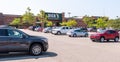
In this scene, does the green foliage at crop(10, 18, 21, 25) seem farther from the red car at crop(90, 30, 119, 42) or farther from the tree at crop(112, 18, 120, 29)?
the red car at crop(90, 30, 119, 42)

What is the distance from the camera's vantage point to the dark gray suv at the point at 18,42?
14.0 metres

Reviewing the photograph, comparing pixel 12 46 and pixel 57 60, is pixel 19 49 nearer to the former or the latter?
pixel 12 46

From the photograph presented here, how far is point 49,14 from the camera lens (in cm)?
10762

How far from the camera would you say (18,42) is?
46.8ft

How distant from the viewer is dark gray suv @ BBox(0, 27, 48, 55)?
45.9 feet

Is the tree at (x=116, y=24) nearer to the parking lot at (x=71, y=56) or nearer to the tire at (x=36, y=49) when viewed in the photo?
the parking lot at (x=71, y=56)

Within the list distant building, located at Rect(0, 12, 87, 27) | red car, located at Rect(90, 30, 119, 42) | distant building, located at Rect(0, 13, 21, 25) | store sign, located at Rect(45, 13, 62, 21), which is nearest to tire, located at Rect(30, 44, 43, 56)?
red car, located at Rect(90, 30, 119, 42)

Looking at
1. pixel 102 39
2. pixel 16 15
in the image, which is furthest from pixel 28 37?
pixel 16 15

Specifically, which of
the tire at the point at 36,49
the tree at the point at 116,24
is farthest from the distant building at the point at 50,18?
the tire at the point at 36,49

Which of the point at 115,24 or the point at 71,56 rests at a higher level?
the point at 115,24

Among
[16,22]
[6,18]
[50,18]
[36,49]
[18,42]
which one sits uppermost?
[6,18]

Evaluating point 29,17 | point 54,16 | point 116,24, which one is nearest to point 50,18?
point 54,16

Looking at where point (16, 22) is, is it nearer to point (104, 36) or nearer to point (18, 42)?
point (104, 36)

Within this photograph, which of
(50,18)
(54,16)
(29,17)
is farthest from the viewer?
(54,16)
